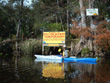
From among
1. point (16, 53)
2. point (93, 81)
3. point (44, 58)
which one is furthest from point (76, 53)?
point (93, 81)

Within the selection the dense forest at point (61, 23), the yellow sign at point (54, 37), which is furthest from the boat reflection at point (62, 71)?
the dense forest at point (61, 23)

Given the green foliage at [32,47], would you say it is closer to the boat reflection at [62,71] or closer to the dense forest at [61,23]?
the dense forest at [61,23]

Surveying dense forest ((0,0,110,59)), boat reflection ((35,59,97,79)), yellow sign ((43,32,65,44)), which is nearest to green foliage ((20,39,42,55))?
dense forest ((0,0,110,59))

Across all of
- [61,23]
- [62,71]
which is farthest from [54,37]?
[61,23]

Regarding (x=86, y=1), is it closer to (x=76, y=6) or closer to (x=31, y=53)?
(x=76, y=6)

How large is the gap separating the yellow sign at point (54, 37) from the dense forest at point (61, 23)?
104 inches

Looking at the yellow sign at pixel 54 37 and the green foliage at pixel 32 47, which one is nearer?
the yellow sign at pixel 54 37

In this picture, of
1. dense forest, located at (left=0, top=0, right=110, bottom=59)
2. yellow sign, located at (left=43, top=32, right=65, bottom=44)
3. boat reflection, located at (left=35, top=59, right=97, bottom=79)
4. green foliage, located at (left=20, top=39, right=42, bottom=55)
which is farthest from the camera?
green foliage, located at (left=20, top=39, right=42, bottom=55)

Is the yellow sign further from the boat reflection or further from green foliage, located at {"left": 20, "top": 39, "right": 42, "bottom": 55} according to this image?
the boat reflection

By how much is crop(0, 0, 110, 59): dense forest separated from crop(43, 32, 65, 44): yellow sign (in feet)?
8.68

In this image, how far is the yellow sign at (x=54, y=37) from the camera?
22.3m

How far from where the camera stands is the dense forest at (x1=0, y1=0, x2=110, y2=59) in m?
23.6

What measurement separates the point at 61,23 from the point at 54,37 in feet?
38.6

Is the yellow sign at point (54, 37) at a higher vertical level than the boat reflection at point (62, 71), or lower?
higher
